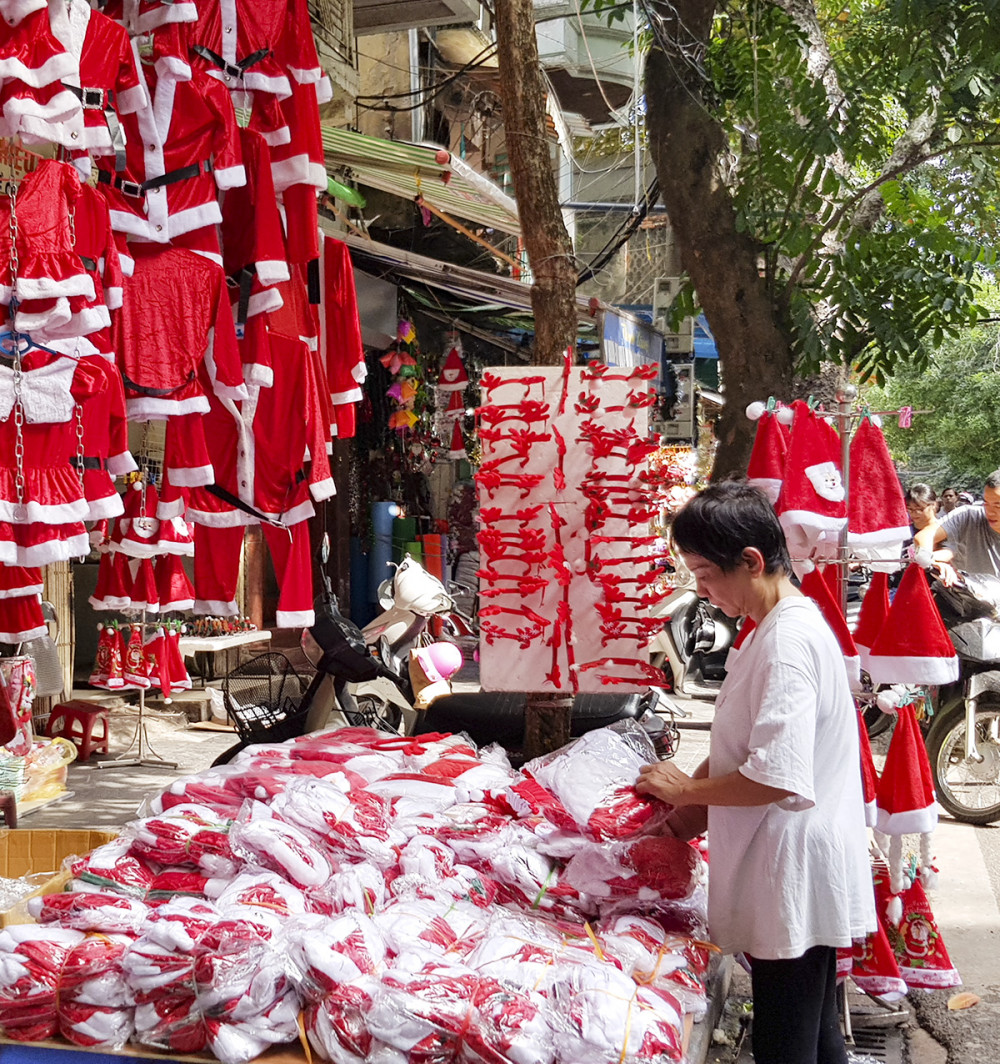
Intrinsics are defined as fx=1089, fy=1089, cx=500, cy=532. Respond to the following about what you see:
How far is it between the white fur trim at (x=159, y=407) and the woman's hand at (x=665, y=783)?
6.56ft

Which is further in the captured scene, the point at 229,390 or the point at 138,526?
the point at 138,526

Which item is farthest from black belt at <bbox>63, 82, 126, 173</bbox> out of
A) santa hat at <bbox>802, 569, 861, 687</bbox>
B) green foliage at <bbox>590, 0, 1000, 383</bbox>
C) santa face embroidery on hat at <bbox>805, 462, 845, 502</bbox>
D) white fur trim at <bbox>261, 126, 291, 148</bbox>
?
green foliage at <bbox>590, 0, 1000, 383</bbox>

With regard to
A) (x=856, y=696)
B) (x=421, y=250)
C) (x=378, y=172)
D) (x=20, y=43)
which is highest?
(x=421, y=250)

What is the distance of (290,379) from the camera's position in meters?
4.36

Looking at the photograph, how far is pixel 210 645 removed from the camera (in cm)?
889

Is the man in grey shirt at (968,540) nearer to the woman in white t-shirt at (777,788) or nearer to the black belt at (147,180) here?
the woman in white t-shirt at (777,788)

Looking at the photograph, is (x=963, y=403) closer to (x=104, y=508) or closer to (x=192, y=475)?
(x=192, y=475)

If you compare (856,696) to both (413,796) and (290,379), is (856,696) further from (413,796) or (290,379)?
(290,379)

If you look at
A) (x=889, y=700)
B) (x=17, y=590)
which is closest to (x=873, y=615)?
(x=889, y=700)

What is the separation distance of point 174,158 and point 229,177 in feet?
0.63

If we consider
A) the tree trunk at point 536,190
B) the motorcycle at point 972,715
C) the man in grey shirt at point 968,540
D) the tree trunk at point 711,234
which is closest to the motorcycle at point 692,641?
the man in grey shirt at point 968,540

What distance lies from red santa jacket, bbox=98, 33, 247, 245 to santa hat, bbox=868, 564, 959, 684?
273 cm

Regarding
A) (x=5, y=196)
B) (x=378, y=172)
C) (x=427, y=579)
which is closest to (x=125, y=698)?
(x=427, y=579)

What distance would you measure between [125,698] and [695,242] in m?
6.08
